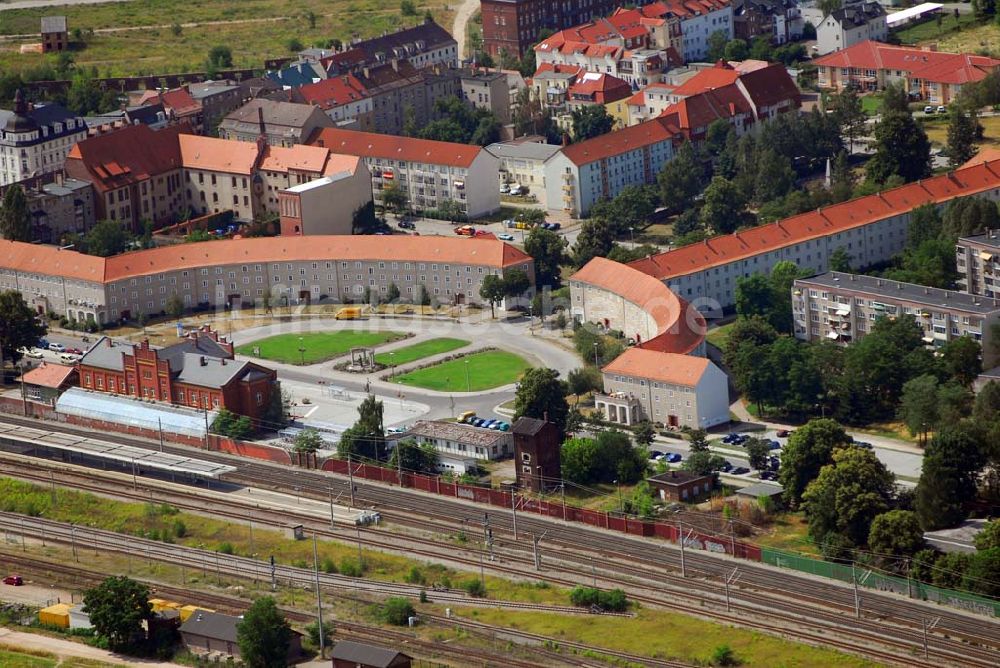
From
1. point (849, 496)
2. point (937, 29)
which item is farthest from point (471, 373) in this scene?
point (937, 29)

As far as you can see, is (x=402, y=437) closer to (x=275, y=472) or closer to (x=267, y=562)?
(x=275, y=472)

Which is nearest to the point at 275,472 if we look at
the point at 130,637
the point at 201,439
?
the point at 201,439

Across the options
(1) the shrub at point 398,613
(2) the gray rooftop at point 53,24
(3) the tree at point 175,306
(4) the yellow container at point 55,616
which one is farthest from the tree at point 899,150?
(2) the gray rooftop at point 53,24

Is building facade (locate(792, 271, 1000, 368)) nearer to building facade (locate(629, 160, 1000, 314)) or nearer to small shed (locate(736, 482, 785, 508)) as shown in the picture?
building facade (locate(629, 160, 1000, 314))

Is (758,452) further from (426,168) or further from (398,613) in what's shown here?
(426,168)

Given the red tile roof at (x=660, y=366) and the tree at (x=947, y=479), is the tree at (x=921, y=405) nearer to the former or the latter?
the tree at (x=947, y=479)

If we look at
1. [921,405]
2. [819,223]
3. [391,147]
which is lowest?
[921,405]
